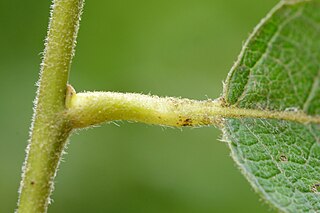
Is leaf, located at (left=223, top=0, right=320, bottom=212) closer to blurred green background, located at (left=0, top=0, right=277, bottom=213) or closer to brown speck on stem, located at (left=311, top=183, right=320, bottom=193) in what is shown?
brown speck on stem, located at (left=311, top=183, right=320, bottom=193)

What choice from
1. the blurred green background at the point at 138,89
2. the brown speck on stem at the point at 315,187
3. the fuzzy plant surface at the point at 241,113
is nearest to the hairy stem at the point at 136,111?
the fuzzy plant surface at the point at 241,113

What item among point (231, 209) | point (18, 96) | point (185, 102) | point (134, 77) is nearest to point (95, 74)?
point (134, 77)

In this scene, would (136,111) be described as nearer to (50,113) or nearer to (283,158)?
(50,113)

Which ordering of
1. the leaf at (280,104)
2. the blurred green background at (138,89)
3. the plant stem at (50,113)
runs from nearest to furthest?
the leaf at (280,104) → the plant stem at (50,113) → the blurred green background at (138,89)


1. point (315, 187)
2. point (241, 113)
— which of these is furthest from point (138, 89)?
point (315, 187)

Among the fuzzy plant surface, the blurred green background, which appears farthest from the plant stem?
the blurred green background

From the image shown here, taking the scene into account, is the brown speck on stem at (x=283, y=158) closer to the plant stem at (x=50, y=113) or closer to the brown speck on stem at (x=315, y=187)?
the brown speck on stem at (x=315, y=187)

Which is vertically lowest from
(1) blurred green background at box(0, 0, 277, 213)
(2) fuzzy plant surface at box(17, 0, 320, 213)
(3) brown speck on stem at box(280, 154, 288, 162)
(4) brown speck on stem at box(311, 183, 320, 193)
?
(4) brown speck on stem at box(311, 183, 320, 193)
